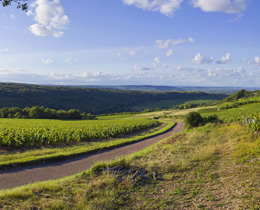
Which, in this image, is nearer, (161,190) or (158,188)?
(161,190)

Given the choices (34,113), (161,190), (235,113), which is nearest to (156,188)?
(161,190)

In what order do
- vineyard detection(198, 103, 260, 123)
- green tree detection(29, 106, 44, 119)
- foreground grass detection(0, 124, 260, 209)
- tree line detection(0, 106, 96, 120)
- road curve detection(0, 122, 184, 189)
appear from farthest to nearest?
tree line detection(0, 106, 96, 120), green tree detection(29, 106, 44, 119), vineyard detection(198, 103, 260, 123), road curve detection(0, 122, 184, 189), foreground grass detection(0, 124, 260, 209)

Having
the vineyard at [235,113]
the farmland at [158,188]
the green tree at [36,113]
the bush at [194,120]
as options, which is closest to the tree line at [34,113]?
the green tree at [36,113]

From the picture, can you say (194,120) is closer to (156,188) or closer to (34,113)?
(156,188)

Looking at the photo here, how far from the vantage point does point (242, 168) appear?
8156 millimetres

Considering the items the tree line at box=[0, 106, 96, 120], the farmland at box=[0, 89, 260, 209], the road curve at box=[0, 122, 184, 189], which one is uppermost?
the farmland at box=[0, 89, 260, 209]

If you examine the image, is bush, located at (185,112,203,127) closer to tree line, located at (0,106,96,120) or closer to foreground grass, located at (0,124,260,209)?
foreground grass, located at (0,124,260,209)

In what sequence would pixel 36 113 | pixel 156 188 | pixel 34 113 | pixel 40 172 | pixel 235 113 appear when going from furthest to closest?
pixel 36 113 < pixel 34 113 < pixel 235 113 < pixel 40 172 < pixel 156 188

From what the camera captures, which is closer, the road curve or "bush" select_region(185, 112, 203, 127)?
the road curve

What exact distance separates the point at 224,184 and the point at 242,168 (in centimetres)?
189

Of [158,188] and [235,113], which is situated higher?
→ [158,188]

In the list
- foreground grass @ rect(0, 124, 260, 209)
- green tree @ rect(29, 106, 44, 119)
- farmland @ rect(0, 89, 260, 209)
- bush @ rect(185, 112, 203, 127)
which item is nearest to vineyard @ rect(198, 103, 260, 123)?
bush @ rect(185, 112, 203, 127)

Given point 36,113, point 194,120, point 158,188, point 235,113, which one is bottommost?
point 36,113

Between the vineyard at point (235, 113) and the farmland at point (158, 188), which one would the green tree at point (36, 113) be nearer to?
the vineyard at point (235, 113)
